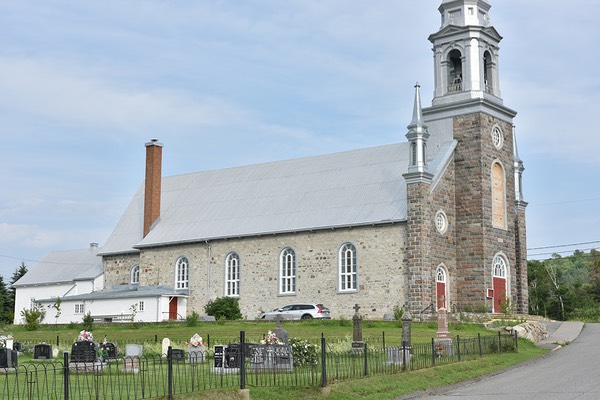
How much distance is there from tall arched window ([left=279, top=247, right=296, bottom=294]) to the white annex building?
66mm

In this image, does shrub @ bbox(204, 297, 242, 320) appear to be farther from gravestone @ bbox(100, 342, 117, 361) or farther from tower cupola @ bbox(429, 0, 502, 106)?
gravestone @ bbox(100, 342, 117, 361)

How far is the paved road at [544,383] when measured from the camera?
19328mm

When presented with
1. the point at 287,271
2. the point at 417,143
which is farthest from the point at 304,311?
the point at 417,143

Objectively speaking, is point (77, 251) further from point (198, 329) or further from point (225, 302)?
point (198, 329)

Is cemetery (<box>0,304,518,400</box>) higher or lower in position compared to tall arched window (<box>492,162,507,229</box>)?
lower

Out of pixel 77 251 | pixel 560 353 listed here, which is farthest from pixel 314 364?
pixel 77 251

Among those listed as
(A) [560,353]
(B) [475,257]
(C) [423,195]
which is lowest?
(A) [560,353]

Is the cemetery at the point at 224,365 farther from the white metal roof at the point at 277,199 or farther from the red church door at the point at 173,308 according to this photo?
Answer: the red church door at the point at 173,308

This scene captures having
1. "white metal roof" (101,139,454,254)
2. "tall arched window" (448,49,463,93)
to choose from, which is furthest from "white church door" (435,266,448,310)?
"tall arched window" (448,49,463,93)

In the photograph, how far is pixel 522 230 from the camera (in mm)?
53031

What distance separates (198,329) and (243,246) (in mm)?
11116

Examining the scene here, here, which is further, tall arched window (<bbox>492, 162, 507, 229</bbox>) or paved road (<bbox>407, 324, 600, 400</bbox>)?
tall arched window (<bbox>492, 162, 507, 229</bbox>)

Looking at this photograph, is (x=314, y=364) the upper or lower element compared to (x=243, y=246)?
lower

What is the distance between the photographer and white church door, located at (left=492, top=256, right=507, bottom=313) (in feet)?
159
